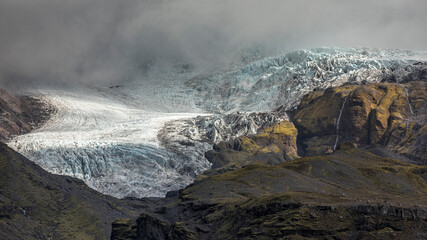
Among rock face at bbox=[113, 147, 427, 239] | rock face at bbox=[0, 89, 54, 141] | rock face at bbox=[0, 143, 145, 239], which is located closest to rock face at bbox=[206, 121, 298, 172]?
rock face at bbox=[113, 147, 427, 239]

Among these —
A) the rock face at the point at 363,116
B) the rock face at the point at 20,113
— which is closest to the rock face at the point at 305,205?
the rock face at the point at 363,116

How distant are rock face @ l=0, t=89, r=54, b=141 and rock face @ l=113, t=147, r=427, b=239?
69.2 metres

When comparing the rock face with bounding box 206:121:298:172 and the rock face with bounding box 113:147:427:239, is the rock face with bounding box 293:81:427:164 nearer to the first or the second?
the rock face with bounding box 206:121:298:172

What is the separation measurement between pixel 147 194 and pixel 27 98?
264ft

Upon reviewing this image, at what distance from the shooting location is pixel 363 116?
Answer: 154625mm

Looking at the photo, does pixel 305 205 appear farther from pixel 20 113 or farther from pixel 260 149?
pixel 20 113

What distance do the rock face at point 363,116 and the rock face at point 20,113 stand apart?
8555 centimetres

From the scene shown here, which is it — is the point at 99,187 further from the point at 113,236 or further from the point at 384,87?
the point at 384,87

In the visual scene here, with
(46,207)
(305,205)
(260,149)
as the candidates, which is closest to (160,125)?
(260,149)

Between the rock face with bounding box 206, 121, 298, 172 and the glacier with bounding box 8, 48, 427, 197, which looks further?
the rock face with bounding box 206, 121, 298, 172

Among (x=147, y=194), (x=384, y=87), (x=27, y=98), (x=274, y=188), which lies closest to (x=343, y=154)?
(x=274, y=188)

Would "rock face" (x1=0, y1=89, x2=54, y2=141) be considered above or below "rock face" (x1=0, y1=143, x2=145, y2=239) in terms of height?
above

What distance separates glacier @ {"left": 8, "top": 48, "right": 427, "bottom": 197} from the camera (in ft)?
414

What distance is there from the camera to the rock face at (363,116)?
147m
